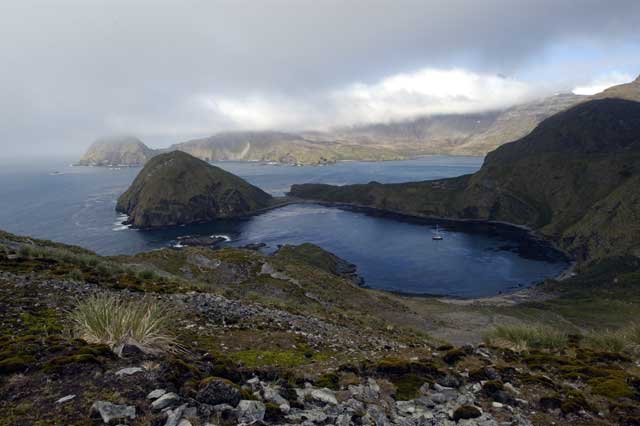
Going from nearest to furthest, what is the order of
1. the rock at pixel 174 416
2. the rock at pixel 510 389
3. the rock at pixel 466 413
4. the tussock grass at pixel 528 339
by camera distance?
the rock at pixel 174 416
the rock at pixel 466 413
the rock at pixel 510 389
the tussock grass at pixel 528 339

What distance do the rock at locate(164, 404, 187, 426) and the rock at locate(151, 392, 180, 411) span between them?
27 centimetres

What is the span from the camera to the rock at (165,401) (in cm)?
667

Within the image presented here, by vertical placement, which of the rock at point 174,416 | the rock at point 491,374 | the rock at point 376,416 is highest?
the rock at point 174,416

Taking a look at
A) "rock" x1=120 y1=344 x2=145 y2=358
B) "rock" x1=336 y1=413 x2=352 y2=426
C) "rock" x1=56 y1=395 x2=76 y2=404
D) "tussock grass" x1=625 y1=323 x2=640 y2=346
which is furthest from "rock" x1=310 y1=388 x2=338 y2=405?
"tussock grass" x1=625 y1=323 x2=640 y2=346

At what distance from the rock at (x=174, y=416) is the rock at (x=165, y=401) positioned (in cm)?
27

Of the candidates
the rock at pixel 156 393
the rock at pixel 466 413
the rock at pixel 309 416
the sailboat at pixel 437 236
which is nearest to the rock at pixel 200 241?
the sailboat at pixel 437 236

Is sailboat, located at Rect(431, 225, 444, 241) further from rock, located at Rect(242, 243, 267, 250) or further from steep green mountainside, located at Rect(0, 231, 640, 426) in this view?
steep green mountainside, located at Rect(0, 231, 640, 426)

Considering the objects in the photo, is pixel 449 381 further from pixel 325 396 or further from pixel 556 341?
pixel 556 341

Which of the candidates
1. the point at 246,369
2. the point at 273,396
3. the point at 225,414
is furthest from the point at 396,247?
the point at 225,414

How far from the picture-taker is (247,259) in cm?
5662

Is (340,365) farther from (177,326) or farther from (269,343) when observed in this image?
(177,326)

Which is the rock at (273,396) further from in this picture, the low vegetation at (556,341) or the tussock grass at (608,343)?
the tussock grass at (608,343)

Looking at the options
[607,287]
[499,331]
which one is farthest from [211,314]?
[607,287]

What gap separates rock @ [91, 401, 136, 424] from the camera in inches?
243
